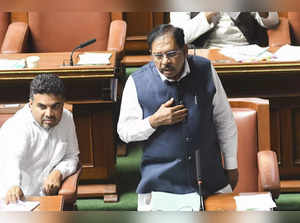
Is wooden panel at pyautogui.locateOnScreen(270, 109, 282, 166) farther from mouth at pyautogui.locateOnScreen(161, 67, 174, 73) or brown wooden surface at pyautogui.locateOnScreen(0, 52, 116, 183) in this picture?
mouth at pyautogui.locateOnScreen(161, 67, 174, 73)

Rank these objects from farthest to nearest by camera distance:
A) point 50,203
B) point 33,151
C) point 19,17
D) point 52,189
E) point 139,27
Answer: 1. point 139,27
2. point 19,17
3. point 33,151
4. point 52,189
5. point 50,203

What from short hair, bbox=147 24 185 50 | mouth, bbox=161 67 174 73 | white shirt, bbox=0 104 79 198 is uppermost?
short hair, bbox=147 24 185 50

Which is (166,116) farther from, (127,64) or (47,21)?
(127,64)

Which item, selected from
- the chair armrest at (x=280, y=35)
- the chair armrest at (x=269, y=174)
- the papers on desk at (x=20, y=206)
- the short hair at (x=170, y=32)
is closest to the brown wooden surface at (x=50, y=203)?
the papers on desk at (x=20, y=206)

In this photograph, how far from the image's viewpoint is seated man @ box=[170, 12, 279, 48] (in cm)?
432

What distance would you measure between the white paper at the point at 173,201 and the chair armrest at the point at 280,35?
2186mm

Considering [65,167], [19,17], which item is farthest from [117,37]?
[65,167]

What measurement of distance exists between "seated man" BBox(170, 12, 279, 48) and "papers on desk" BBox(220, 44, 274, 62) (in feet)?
1.21

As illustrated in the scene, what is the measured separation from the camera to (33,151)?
2955 mm

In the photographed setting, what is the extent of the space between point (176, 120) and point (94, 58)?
151cm

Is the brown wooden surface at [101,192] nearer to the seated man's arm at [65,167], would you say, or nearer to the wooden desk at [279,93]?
the seated man's arm at [65,167]

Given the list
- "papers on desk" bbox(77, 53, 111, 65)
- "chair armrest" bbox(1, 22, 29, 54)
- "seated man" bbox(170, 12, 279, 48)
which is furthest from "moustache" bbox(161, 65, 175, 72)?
"chair armrest" bbox(1, 22, 29, 54)

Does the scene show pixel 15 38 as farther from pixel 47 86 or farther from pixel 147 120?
pixel 147 120

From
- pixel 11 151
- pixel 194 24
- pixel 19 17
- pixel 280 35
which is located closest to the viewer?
pixel 11 151
